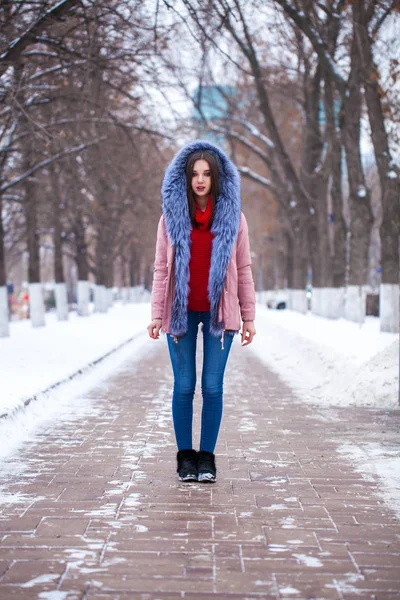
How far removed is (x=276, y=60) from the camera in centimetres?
2866

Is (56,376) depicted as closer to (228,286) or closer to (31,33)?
(31,33)

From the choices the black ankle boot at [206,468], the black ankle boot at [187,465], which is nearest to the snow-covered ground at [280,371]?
the black ankle boot at [206,468]

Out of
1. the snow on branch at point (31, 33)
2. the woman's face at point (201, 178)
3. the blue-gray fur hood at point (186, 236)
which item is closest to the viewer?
the blue-gray fur hood at point (186, 236)

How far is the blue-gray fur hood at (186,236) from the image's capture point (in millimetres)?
5051

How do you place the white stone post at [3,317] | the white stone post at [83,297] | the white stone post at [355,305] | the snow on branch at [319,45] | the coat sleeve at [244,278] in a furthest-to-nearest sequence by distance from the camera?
the white stone post at [83,297] → the white stone post at [355,305] → the white stone post at [3,317] → the snow on branch at [319,45] → the coat sleeve at [244,278]

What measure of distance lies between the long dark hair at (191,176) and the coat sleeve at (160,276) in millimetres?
216

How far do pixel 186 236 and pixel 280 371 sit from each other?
8118mm

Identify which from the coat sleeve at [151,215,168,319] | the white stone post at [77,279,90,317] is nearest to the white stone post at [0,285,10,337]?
the white stone post at [77,279,90,317]

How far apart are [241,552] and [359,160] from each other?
18100mm

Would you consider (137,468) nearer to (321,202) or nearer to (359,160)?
(359,160)

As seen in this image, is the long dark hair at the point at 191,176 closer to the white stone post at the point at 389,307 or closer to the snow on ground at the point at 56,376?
the snow on ground at the point at 56,376

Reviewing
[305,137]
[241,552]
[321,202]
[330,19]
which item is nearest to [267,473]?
[241,552]

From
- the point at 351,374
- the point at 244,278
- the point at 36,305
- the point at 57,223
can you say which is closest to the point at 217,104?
the point at 57,223

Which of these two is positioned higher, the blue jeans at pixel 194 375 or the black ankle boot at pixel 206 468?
the blue jeans at pixel 194 375
